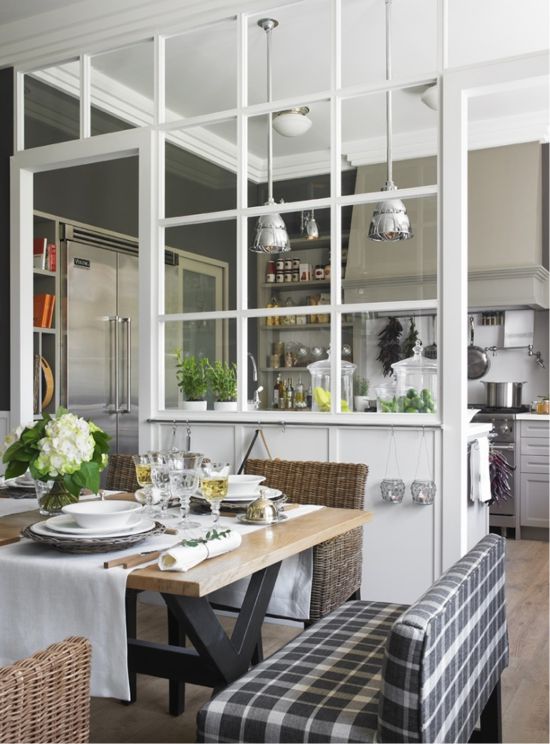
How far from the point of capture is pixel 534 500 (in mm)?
5371

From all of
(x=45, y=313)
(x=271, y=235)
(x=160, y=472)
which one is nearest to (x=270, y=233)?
(x=271, y=235)

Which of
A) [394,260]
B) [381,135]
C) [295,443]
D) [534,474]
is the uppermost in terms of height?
[381,135]

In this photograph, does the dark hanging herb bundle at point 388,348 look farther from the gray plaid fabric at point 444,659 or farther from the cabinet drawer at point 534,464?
the cabinet drawer at point 534,464

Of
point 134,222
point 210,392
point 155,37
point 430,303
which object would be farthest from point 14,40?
point 430,303

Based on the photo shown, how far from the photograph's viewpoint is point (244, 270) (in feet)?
11.2

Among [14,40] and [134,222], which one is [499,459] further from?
[14,40]

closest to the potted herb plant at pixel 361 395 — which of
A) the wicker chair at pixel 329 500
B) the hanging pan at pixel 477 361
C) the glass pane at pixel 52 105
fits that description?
the wicker chair at pixel 329 500

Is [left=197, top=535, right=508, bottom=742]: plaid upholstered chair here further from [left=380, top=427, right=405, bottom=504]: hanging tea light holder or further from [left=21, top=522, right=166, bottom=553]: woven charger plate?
[left=380, top=427, right=405, bottom=504]: hanging tea light holder

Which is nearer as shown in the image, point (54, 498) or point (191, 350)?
point (54, 498)

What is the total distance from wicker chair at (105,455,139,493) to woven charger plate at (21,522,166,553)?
1.16 meters

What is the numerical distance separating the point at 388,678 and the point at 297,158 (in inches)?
170

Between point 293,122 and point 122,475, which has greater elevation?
point 293,122

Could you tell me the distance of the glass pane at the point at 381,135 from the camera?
421cm

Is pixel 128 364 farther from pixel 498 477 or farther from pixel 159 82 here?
pixel 498 477
